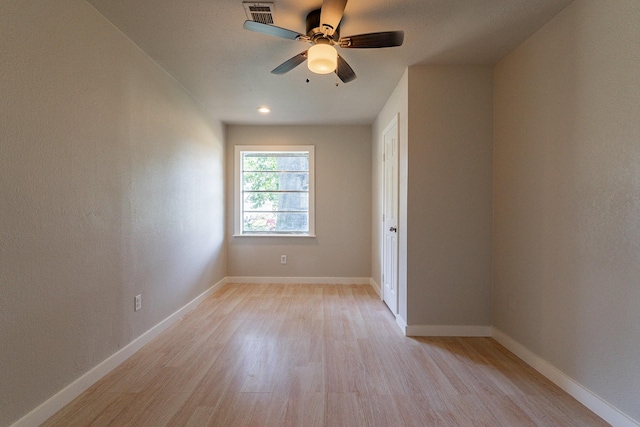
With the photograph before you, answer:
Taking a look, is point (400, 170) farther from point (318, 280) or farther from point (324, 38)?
point (318, 280)

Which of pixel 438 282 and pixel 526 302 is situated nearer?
pixel 526 302

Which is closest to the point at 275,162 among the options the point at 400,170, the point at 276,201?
the point at 276,201

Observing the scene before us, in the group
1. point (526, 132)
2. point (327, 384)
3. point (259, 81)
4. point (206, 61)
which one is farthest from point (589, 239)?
point (206, 61)

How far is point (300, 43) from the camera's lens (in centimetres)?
222

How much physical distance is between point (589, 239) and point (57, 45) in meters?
3.20

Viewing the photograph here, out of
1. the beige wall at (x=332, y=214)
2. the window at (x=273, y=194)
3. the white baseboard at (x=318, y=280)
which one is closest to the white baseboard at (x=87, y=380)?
the white baseboard at (x=318, y=280)

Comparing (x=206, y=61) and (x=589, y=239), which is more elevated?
(x=206, y=61)

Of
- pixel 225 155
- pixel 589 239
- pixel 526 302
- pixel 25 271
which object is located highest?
pixel 225 155

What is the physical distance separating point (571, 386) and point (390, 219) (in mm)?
1936

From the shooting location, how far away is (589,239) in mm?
1678

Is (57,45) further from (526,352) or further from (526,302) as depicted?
(526,352)

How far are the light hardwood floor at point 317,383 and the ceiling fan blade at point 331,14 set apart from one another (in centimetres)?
222

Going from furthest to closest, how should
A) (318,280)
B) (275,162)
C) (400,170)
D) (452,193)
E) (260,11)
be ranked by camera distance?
1. (275,162)
2. (318,280)
3. (400,170)
4. (452,193)
5. (260,11)

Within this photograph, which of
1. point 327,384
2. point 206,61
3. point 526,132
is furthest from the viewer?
point 206,61
